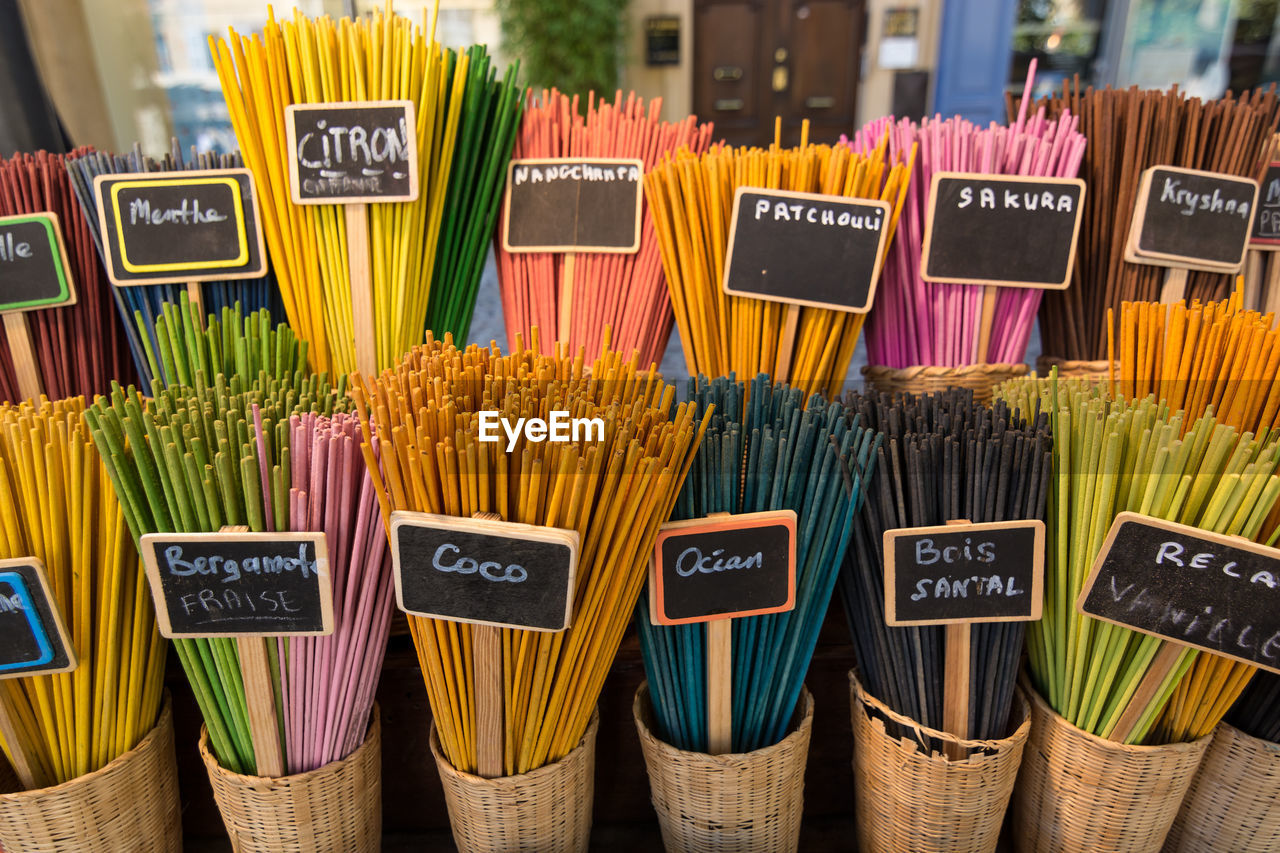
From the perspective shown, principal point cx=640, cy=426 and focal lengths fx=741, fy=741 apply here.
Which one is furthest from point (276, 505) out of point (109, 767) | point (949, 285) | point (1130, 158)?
point (1130, 158)

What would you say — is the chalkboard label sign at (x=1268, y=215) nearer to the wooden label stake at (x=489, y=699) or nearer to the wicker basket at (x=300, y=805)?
the wooden label stake at (x=489, y=699)

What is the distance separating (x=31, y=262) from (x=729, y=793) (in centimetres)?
91

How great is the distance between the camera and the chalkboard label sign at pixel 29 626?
0.55 metres

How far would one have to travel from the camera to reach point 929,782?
2.02 ft

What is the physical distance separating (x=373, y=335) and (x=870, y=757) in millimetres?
683

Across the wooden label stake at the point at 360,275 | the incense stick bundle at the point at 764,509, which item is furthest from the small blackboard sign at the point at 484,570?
the wooden label stake at the point at 360,275

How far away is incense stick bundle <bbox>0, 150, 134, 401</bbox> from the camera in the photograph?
82 centimetres

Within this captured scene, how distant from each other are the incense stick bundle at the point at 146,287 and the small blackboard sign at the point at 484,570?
0.47 m

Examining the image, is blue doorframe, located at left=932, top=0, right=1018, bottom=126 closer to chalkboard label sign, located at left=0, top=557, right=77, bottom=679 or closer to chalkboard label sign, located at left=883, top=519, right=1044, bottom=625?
chalkboard label sign, located at left=883, top=519, right=1044, bottom=625

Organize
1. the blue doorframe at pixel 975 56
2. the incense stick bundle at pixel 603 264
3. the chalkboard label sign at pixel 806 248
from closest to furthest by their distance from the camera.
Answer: the chalkboard label sign at pixel 806 248 < the incense stick bundle at pixel 603 264 < the blue doorframe at pixel 975 56

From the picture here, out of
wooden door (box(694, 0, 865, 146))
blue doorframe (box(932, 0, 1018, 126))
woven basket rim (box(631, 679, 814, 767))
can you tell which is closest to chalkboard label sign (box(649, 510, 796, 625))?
woven basket rim (box(631, 679, 814, 767))

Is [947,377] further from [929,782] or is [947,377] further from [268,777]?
[268,777]

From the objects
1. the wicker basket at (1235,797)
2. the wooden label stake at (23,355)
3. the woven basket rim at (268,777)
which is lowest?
the wicker basket at (1235,797)

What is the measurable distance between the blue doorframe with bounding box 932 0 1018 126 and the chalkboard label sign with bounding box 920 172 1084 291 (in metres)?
3.09
